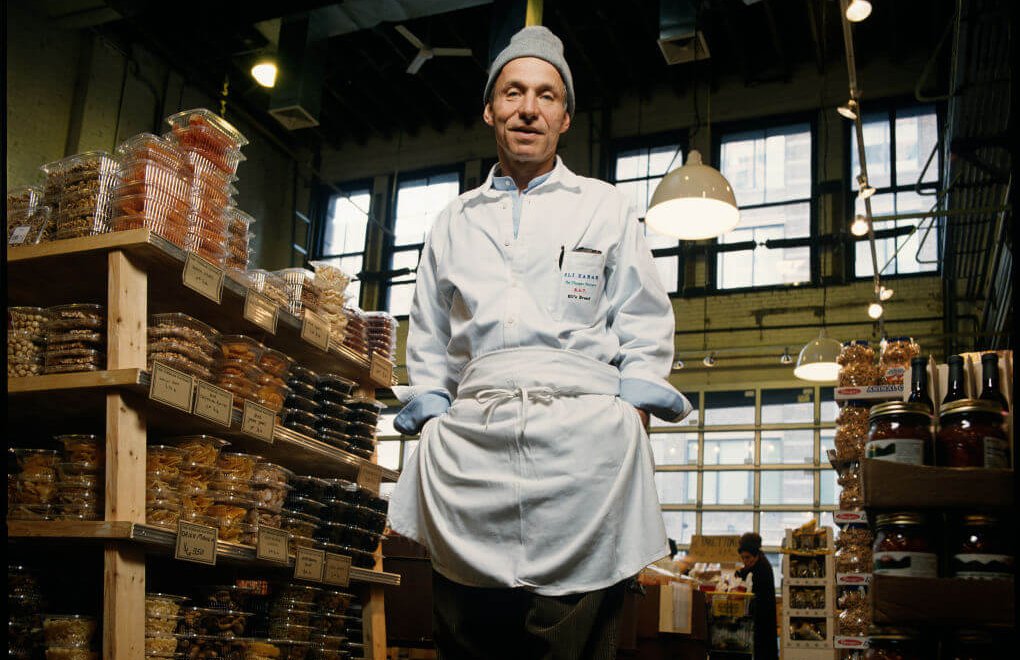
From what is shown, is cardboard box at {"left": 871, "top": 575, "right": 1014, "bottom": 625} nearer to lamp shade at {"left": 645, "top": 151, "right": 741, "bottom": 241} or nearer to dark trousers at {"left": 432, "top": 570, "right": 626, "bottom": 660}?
dark trousers at {"left": 432, "top": 570, "right": 626, "bottom": 660}

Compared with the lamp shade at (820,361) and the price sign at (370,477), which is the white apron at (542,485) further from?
the lamp shade at (820,361)

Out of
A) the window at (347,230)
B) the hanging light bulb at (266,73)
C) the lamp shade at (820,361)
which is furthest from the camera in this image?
the window at (347,230)

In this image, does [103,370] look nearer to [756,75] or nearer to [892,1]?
[892,1]

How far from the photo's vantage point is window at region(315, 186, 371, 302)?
14.3 m

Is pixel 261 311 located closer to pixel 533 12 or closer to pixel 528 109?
pixel 528 109

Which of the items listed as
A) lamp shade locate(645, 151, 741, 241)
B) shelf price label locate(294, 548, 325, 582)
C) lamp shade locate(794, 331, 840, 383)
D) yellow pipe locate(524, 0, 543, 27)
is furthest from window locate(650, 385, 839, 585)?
shelf price label locate(294, 548, 325, 582)

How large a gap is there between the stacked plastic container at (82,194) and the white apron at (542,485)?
1.58 metres

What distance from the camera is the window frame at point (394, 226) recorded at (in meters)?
13.9

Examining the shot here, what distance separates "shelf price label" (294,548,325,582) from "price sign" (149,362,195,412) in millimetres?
716

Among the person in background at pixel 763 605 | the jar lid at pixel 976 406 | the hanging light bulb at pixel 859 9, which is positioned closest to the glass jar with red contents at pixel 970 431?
the jar lid at pixel 976 406

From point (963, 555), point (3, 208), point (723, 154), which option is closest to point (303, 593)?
point (963, 555)

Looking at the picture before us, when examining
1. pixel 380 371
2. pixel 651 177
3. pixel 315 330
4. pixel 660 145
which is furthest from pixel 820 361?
pixel 315 330

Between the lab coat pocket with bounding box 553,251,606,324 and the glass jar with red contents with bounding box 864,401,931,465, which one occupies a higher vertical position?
the lab coat pocket with bounding box 553,251,606,324

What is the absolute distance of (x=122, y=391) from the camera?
259 cm
